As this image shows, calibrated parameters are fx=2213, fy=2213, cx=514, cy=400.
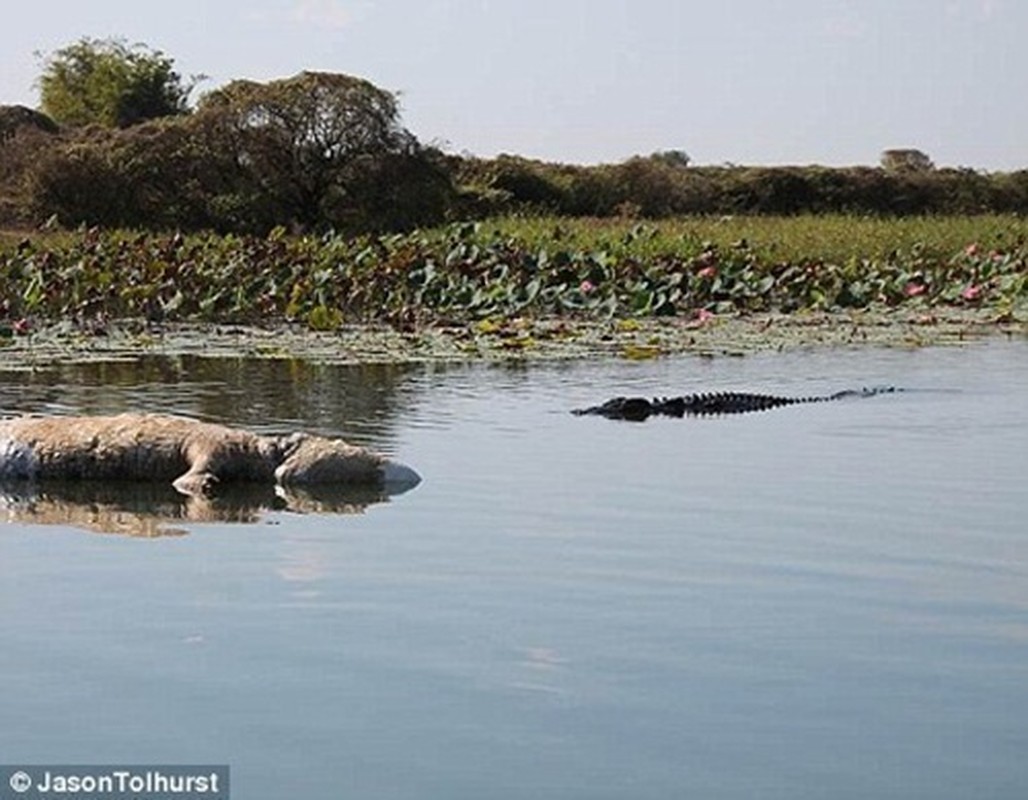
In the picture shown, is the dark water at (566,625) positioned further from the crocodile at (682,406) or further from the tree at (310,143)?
the tree at (310,143)

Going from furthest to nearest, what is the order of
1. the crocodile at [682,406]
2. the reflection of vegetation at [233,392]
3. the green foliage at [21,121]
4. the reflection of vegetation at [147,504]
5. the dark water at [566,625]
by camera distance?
the green foliage at [21,121]
the crocodile at [682,406]
the reflection of vegetation at [233,392]
the reflection of vegetation at [147,504]
the dark water at [566,625]

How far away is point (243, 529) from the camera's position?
374 inches

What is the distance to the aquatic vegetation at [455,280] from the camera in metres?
21.1

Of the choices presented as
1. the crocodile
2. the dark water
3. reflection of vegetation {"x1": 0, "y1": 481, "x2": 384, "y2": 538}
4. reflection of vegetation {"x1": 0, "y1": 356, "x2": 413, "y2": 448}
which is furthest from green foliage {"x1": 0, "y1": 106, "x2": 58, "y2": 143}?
reflection of vegetation {"x1": 0, "y1": 481, "x2": 384, "y2": 538}

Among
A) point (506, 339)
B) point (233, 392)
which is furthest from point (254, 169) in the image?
point (233, 392)

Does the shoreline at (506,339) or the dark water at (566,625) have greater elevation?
the shoreline at (506,339)

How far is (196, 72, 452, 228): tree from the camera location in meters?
32.8

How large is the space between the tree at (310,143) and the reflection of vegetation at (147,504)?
22.0 m

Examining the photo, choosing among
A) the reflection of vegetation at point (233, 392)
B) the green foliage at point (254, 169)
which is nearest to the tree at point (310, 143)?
the green foliage at point (254, 169)

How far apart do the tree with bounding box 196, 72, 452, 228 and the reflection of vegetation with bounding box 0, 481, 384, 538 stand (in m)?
22.0

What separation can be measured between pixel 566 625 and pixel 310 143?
2620 centimetres

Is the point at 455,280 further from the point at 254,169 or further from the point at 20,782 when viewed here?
the point at 20,782

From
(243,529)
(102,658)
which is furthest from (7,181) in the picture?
(102,658)

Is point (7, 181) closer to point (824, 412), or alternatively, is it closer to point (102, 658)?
point (824, 412)
